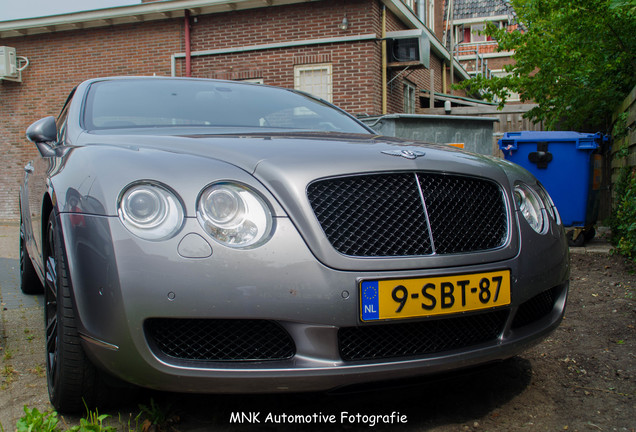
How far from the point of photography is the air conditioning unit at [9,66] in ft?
46.4

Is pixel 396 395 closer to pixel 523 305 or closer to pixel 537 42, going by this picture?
pixel 523 305

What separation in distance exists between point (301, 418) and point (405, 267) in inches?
27.6

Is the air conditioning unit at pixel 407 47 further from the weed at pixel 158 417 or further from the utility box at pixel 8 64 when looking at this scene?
the weed at pixel 158 417

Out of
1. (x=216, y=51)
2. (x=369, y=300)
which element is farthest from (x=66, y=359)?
(x=216, y=51)

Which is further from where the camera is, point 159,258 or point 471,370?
point 471,370

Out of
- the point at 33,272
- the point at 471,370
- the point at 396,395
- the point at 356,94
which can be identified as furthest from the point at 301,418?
the point at 356,94

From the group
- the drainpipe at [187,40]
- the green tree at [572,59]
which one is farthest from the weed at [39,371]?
the drainpipe at [187,40]

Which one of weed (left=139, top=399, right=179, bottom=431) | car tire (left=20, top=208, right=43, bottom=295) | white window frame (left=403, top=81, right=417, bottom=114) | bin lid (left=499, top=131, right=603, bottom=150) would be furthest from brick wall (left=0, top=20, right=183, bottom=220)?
weed (left=139, top=399, right=179, bottom=431)

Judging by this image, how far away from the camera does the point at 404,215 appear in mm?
2002

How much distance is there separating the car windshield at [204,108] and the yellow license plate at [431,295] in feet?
4.05

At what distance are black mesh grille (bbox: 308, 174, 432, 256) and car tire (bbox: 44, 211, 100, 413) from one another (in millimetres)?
871

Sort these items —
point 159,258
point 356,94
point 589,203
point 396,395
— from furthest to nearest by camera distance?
point 356,94 → point 589,203 → point 396,395 → point 159,258

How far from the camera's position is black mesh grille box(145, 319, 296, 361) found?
1.83 metres

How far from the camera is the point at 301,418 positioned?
2.15 meters
